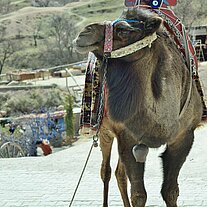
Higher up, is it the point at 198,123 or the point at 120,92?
the point at 120,92

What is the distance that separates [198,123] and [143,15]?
1286 mm

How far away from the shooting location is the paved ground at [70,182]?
266 inches

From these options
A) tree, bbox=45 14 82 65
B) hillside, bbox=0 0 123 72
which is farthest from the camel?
hillside, bbox=0 0 123 72

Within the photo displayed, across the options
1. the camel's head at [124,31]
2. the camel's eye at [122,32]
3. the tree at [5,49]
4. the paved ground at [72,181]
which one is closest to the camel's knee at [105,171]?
the paved ground at [72,181]

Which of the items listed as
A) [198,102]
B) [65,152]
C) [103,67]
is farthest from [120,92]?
[65,152]

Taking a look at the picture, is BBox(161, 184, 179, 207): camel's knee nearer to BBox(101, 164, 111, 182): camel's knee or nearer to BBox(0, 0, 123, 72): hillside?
BBox(101, 164, 111, 182): camel's knee

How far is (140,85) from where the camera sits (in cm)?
378

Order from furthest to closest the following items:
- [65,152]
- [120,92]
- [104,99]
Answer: [65,152] < [104,99] < [120,92]

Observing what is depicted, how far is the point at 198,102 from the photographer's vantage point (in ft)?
15.1

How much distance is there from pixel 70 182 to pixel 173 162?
3.79 metres

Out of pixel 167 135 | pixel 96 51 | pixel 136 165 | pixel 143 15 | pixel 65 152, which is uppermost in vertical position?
pixel 143 15

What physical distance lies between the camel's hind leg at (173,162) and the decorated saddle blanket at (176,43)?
54 centimetres

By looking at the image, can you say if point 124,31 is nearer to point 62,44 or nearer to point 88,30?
point 88,30

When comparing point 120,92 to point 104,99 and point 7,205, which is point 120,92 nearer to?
point 104,99
